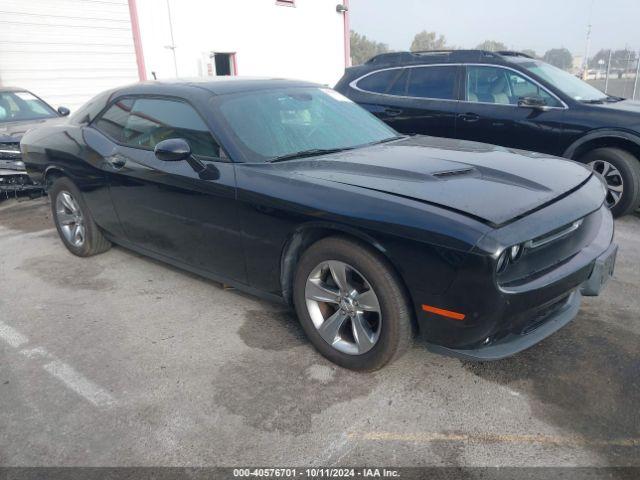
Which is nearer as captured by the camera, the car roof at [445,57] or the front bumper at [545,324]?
the front bumper at [545,324]

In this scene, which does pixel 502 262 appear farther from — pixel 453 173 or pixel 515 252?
pixel 453 173

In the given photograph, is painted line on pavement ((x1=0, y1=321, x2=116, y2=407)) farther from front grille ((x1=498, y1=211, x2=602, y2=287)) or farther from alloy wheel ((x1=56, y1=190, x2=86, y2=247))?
front grille ((x1=498, y1=211, x2=602, y2=287))

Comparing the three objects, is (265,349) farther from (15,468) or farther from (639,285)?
(639,285)

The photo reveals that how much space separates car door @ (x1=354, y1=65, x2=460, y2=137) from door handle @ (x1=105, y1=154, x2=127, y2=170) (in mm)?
3776

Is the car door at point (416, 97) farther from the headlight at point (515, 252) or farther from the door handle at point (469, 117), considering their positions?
the headlight at point (515, 252)

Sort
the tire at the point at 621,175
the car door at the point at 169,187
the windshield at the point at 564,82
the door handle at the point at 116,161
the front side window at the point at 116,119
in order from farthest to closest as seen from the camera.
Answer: the windshield at the point at 564,82 → the tire at the point at 621,175 → the front side window at the point at 116,119 → the door handle at the point at 116,161 → the car door at the point at 169,187

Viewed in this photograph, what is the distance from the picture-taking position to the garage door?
11.0 metres

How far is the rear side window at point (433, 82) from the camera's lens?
6379 millimetres

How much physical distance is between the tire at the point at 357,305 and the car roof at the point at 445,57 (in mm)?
4456

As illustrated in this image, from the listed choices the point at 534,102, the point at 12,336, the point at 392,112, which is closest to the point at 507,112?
the point at 534,102

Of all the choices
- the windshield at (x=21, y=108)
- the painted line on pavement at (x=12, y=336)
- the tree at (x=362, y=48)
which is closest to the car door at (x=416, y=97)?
the painted line on pavement at (x=12, y=336)

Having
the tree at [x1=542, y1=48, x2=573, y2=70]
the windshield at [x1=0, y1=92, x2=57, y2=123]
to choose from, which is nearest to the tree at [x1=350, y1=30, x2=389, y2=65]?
the tree at [x1=542, y1=48, x2=573, y2=70]

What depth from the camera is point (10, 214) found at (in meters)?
6.76

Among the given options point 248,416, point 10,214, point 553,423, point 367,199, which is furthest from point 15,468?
point 10,214
